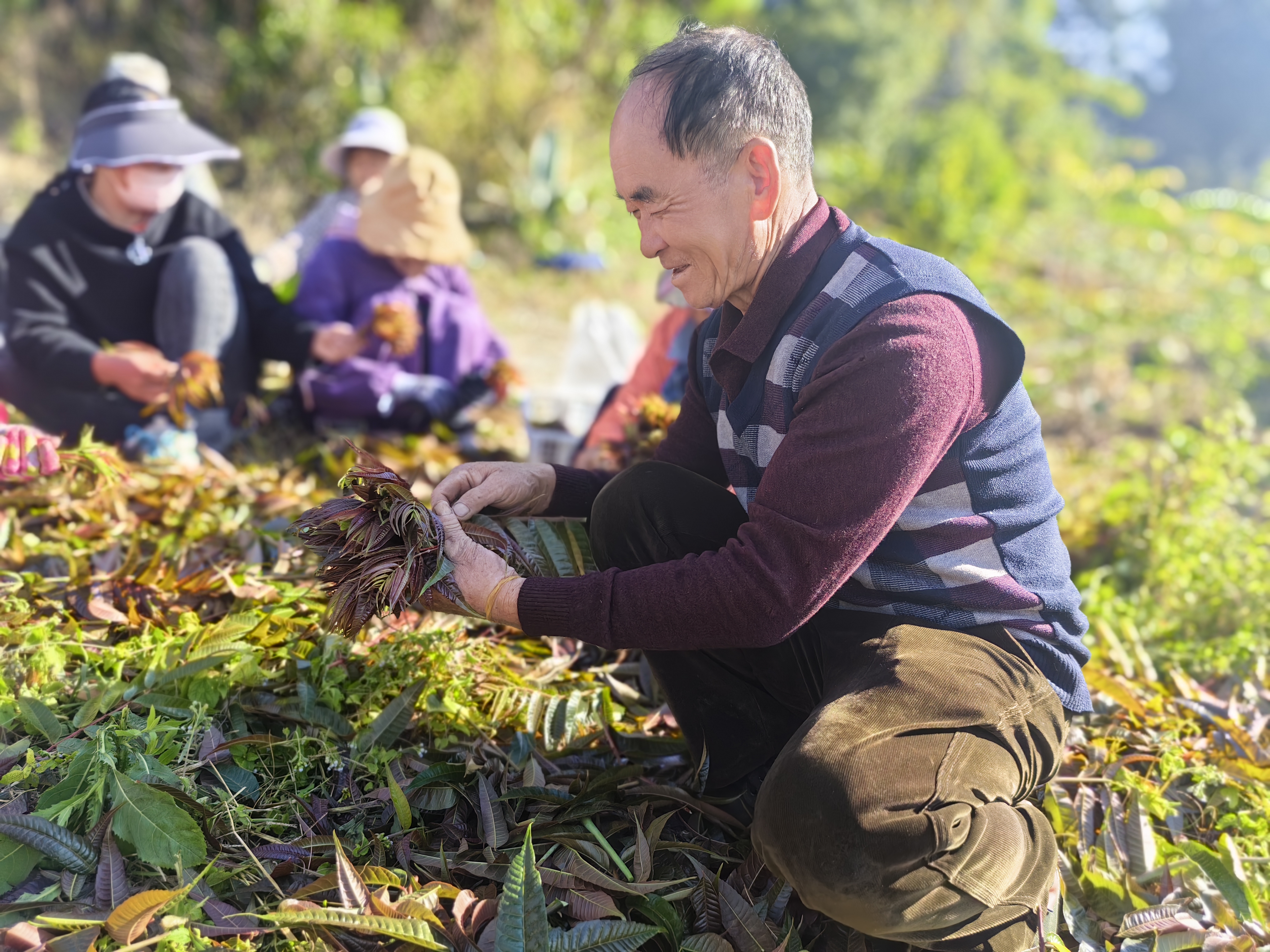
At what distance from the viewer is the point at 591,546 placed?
2043mm

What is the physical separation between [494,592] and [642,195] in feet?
2.39

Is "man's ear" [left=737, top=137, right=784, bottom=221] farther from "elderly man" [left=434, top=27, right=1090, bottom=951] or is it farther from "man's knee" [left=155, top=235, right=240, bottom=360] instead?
"man's knee" [left=155, top=235, right=240, bottom=360]

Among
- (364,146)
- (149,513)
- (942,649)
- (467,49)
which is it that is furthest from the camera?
(467,49)

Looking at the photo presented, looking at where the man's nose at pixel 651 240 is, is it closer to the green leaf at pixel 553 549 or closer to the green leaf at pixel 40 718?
the green leaf at pixel 553 549

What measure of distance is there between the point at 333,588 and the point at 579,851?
0.66 metres

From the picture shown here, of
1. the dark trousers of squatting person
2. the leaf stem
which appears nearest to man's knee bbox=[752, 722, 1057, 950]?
the dark trousers of squatting person

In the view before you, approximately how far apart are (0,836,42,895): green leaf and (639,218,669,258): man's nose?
4.69 feet

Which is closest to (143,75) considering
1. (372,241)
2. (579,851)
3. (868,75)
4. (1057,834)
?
(372,241)

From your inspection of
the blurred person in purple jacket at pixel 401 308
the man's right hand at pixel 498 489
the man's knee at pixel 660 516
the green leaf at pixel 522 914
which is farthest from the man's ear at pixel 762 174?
the blurred person in purple jacket at pixel 401 308

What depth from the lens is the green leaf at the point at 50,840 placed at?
1.58 meters

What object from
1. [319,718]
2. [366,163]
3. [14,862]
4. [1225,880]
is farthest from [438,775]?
[366,163]

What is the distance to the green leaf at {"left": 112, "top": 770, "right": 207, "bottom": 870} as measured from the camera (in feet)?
5.22

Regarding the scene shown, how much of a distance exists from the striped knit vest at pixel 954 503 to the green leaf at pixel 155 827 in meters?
1.18

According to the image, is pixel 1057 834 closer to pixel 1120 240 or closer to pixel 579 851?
pixel 579 851
